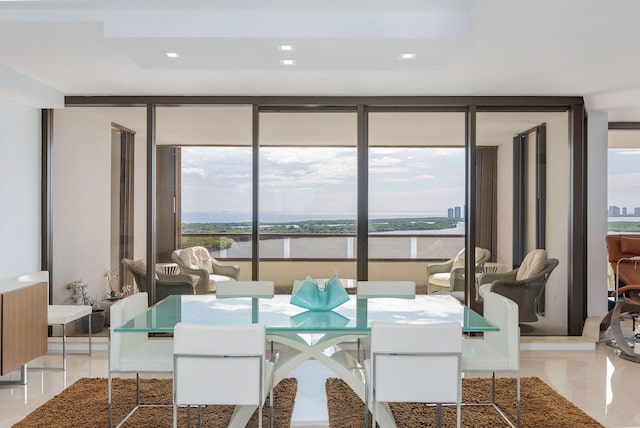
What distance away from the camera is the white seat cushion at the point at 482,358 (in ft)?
12.0

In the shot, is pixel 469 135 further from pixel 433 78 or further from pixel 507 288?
pixel 507 288

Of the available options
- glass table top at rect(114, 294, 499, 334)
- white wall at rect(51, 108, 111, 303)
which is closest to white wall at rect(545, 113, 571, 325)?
glass table top at rect(114, 294, 499, 334)

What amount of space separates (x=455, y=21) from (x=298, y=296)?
206 cm

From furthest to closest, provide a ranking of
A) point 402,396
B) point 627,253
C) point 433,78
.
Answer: point 627,253, point 433,78, point 402,396

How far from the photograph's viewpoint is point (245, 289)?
487 centimetres

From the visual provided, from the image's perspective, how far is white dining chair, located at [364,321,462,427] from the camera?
310cm

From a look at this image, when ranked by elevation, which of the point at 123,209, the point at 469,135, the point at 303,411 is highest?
the point at 469,135

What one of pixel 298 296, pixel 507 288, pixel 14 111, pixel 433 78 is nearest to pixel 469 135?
pixel 433 78

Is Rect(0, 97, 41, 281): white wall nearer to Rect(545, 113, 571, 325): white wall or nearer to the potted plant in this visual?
the potted plant

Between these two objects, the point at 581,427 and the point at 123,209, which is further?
the point at 123,209

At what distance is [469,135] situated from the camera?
20.3ft

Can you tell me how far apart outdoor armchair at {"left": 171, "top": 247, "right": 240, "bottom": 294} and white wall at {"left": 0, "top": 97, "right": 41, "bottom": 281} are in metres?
1.47

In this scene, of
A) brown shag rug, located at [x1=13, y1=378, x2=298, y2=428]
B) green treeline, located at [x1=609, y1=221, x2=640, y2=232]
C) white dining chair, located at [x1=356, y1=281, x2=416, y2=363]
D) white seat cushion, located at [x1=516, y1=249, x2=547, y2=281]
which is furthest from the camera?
green treeline, located at [x1=609, y1=221, x2=640, y2=232]

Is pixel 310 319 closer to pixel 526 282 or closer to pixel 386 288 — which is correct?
pixel 386 288
